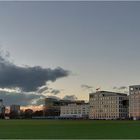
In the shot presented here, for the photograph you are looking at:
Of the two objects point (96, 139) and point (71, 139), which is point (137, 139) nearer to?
point (96, 139)

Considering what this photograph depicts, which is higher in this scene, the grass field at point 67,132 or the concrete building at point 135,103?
the concrete building at point 135,103

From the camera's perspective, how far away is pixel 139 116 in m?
189

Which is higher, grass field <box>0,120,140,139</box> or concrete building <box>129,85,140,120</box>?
concrete building <box>129,85,140,120</box>

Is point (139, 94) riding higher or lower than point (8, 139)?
higher

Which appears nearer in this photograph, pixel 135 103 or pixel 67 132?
pixel 67 132

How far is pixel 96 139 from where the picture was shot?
25.9 metres

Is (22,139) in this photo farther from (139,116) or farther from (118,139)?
(139,116)

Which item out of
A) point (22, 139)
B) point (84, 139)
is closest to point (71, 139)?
point (84, 139)

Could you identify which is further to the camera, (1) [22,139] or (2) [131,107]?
(2) [131,107]

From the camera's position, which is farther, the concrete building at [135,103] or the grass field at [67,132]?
the concrete building at [135,103]

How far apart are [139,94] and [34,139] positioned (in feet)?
565

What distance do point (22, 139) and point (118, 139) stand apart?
20.4 feet

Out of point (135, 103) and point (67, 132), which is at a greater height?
point (135, 103)

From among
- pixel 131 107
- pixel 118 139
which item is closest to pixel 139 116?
pixel 131 107
